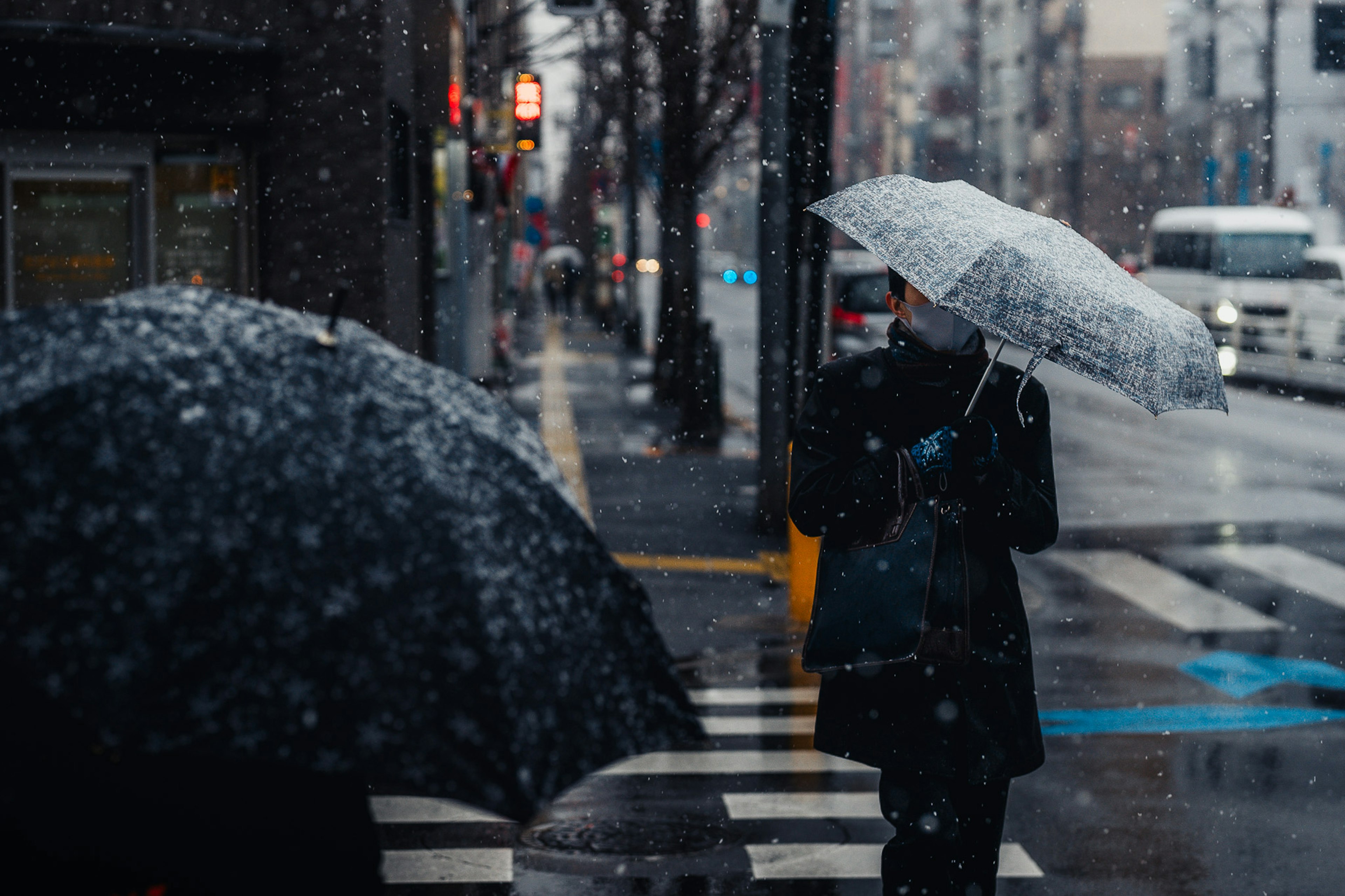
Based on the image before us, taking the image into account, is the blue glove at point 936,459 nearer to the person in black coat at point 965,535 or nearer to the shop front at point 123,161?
the person in black coat at point 965,535

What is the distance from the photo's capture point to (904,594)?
12.3 feet

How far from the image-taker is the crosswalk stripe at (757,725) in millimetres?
7297

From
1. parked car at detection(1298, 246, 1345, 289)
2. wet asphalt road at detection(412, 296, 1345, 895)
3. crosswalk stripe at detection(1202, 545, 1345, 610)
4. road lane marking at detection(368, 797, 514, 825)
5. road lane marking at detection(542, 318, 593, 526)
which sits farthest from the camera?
parked car at detection(1298, 246, 1345, 289)

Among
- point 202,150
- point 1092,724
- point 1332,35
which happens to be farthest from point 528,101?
point 1092,724

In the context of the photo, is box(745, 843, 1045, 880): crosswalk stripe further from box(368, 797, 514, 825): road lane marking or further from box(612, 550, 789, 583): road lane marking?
box(612, 550, 789, 583): road lane marking

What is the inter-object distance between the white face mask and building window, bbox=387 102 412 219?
912 cm

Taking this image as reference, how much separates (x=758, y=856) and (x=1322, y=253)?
88.6 feet

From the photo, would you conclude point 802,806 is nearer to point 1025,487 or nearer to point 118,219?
point 1025,487

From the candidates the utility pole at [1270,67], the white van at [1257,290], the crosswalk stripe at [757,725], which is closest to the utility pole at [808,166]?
the crosswalk stripe at [757,725]

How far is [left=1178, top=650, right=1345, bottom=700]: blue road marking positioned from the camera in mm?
8195

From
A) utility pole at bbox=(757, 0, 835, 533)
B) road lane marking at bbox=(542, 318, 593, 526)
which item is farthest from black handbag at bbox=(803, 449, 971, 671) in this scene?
utility pole at bbox=(757, 0, 835, 533)

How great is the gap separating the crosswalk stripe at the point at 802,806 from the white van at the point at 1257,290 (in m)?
21.6

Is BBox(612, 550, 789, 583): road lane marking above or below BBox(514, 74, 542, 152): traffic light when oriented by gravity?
below

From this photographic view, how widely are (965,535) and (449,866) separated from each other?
2.48 meters
